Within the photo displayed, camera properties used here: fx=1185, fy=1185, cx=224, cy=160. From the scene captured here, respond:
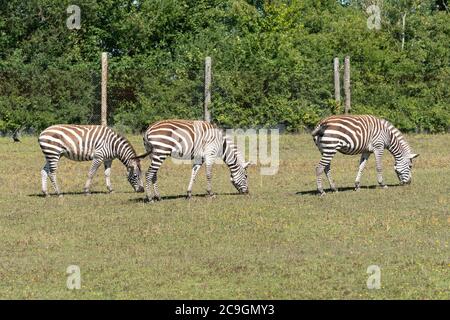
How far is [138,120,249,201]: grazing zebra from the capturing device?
2495 centimetres

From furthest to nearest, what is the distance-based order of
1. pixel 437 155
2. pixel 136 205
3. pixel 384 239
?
1. pixel 437 155
2. pixel 136 205
3. pixel 384 239

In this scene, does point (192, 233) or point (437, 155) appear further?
point (437, 155)

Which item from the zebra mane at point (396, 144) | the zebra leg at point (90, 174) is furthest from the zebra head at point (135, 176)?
the zebra mane at point (396, 144)

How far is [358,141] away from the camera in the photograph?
2664 cm

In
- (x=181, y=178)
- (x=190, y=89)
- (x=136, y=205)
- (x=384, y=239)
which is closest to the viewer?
(x=384, y=239)

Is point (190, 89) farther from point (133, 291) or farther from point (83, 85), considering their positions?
point (133, 291)

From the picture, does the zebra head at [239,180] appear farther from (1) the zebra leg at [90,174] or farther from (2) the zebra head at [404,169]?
(2) the zebra head at [404,169]

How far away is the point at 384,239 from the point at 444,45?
28.7 m

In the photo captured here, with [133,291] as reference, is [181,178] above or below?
above

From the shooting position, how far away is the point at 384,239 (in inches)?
789

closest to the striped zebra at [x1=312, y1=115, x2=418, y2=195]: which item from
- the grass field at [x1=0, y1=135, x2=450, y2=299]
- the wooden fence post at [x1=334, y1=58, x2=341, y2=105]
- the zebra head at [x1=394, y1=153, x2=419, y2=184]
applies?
the zebra head at [x1=394, y1=153, x2=419, y2=184]

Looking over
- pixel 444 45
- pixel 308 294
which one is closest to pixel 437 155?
pixel 444 45

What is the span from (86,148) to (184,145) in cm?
282
